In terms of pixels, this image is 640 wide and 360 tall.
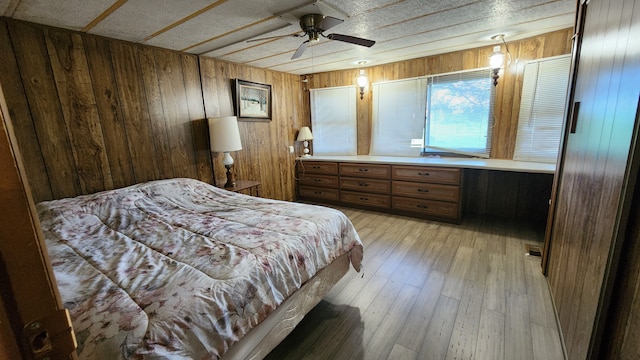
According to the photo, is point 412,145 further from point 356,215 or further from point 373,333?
point 373,333

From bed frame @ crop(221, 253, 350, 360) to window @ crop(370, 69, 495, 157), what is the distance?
2.52 meters

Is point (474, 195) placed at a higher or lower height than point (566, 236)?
lower

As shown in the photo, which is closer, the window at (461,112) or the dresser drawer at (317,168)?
the window at (461,112)

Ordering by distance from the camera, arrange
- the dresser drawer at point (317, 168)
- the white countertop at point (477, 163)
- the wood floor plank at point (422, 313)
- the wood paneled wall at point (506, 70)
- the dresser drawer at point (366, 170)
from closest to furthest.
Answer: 1. the wood floor plank at point (422, 313)
2. the white countertop at point (477, 163)
3. the wood paneled wall at point (506, 70)
4. the dresser drawer at point (366, 170)
5. the dresser drawer at point (317, 168)

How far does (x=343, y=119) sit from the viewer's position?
169 inches

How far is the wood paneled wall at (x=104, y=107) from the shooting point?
195cm

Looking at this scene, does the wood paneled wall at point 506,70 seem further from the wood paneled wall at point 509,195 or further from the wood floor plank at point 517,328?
the wood floor plank at point 517,328

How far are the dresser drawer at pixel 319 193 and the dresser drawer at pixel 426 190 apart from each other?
0.97m

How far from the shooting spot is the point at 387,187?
144 inches

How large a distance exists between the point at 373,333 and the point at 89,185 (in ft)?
8.39

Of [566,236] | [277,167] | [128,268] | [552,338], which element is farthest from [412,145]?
[128,268]

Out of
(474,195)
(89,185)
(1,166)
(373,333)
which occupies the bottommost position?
(373,333)

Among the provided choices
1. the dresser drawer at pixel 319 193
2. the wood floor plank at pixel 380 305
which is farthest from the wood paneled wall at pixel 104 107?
the wood floor plank at pixel 380 305

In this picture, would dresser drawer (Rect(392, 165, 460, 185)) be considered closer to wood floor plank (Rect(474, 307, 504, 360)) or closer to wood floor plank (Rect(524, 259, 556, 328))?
wood floor plank (Rect(524, 259, 556, 328))
